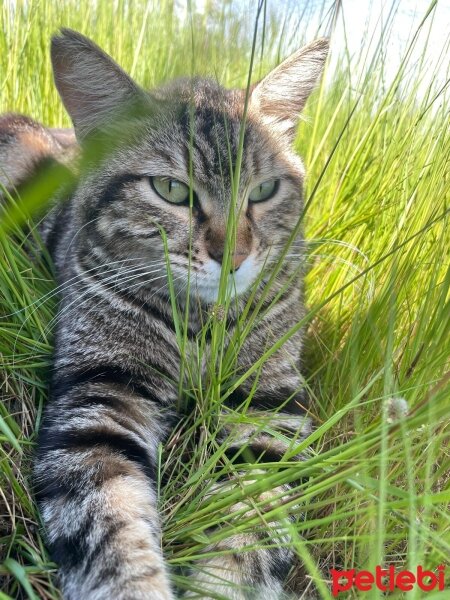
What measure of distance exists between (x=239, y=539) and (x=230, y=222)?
2.09 feet

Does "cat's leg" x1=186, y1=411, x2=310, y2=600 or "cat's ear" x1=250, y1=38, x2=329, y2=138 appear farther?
"cat's ear" x1=250, y1=38, x2=329, y2=138

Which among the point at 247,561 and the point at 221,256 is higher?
the point at 221,256

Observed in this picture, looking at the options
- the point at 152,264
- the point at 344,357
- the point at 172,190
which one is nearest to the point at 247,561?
the point at 344,357

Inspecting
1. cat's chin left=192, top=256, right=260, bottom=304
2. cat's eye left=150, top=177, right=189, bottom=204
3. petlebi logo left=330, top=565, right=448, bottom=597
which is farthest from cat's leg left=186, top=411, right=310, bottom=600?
cat's eye left=150, top=177, right=189, bottom=204

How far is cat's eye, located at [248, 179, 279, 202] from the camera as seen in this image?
56.8 inches

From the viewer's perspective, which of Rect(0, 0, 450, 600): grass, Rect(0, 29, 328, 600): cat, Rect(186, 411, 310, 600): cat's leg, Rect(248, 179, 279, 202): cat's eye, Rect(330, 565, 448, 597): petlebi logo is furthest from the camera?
Rect(248, 179, 279, 202): cat's eye

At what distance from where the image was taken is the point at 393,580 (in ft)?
2.89

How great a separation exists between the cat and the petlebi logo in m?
0.22

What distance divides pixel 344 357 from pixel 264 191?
48 centimetres

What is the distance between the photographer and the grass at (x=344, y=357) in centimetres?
89

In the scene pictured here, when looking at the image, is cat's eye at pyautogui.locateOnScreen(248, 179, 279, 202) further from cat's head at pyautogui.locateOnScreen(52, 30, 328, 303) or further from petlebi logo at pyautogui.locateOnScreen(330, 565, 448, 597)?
petlebi logo at pyautogui.locateOnScreen(330, 565, 448, 597)

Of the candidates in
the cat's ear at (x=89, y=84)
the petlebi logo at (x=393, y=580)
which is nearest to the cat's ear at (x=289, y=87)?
the cat's ear at (x=89, y=84)

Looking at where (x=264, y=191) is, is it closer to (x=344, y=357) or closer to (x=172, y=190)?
(x=172, y=190)

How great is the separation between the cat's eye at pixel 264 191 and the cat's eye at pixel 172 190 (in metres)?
0.18
